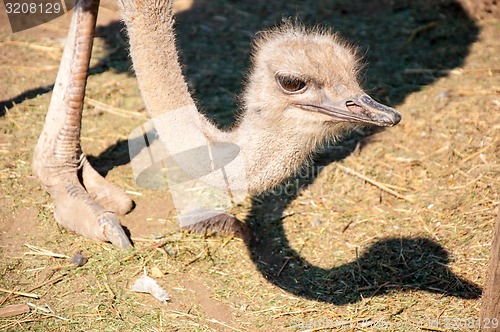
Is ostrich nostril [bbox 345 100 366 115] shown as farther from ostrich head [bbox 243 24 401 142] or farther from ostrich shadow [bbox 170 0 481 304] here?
ostrich shadow [bbox 170 0 481 304]

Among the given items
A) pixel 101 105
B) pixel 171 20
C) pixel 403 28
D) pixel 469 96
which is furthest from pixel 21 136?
pixel 403 28

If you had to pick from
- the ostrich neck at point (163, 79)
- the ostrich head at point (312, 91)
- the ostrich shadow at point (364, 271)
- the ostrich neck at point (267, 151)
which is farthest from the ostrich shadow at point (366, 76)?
the ostrich head at point (312, 91)

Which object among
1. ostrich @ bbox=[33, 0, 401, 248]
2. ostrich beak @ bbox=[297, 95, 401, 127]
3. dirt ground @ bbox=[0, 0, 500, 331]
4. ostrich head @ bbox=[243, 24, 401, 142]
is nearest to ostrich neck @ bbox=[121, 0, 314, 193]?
ostrich @ bbox=[33, 0, 401, 248]

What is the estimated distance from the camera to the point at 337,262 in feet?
12.9

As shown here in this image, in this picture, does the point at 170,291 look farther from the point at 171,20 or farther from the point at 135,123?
the point at 135,123

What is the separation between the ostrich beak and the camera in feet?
9.22

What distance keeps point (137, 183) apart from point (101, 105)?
103 centimetres

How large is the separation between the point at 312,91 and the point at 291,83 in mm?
95

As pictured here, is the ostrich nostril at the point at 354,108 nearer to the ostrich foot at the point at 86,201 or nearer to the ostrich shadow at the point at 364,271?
the ostrich shadow at the point at 364,271

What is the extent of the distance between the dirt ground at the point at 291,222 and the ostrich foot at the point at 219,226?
0.05 m

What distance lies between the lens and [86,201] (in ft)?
13.2

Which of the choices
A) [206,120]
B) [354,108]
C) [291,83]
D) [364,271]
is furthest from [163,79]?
[364,271]

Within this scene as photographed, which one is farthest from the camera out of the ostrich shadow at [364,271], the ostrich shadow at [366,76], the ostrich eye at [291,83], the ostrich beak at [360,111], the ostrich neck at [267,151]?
the ostrich shadow at [366,76]

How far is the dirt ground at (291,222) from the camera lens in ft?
11.4
